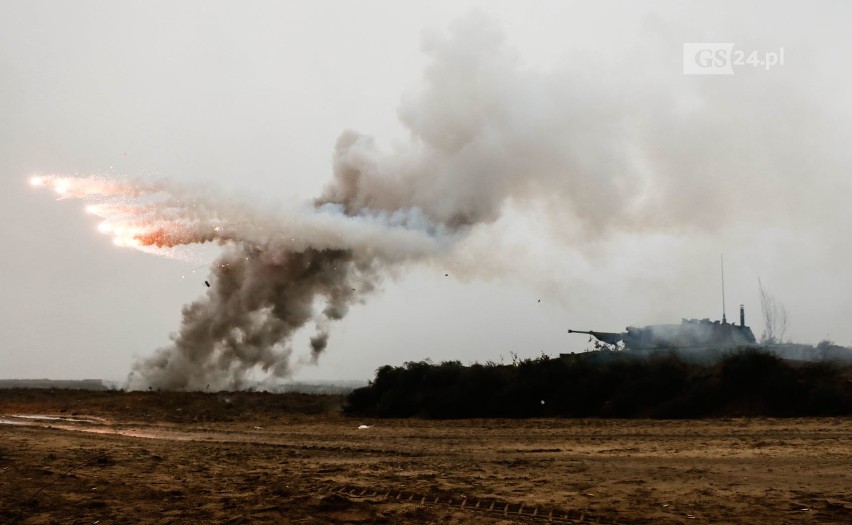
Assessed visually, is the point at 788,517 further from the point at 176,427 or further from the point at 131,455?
the point at 176,427

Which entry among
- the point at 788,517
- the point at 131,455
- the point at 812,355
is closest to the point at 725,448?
the point at 788,517

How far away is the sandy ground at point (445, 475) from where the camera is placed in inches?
339

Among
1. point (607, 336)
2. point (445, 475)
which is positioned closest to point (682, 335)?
point (607, 336)

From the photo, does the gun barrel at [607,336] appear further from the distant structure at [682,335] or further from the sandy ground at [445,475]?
the sandy ground at [445,475]

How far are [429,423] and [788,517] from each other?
649 inches

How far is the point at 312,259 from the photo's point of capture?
34281 millimetres

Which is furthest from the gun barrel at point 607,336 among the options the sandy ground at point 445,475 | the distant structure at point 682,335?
the sandy ground at point 445,475

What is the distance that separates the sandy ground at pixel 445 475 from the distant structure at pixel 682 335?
602 inches

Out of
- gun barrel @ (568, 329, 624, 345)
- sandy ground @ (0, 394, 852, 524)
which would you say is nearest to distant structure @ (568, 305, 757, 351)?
gun barrel @ (568, 329, 624, 345)

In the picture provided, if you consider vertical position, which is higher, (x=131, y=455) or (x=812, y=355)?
(x=812, y=355)

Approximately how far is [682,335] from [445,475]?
84.6 feet

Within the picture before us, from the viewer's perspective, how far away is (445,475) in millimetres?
11312

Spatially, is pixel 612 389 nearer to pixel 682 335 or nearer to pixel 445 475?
pixel 682 335

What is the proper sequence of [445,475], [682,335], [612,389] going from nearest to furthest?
1. [445,475]
2. [612,389]
3. [682,335]
